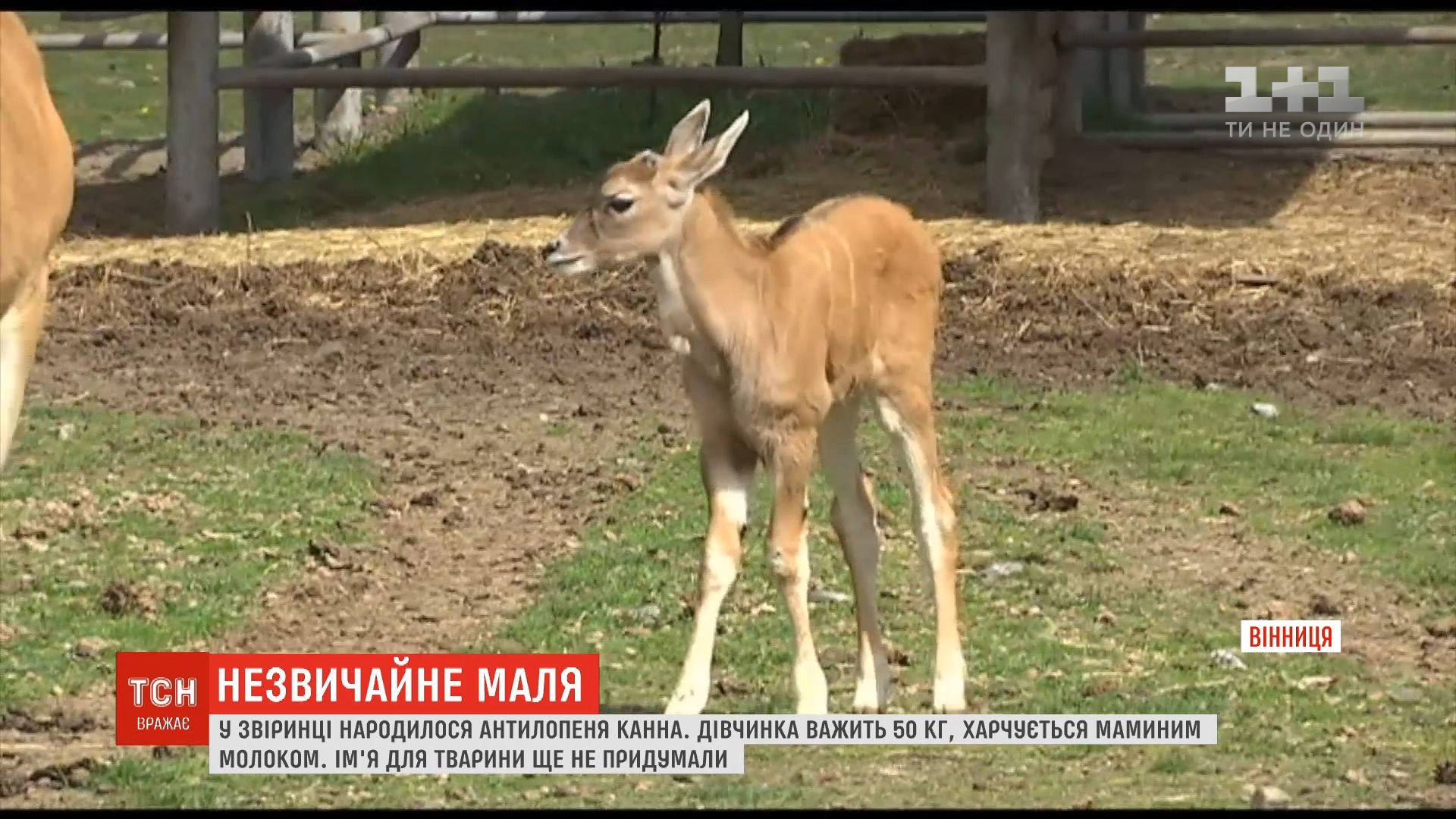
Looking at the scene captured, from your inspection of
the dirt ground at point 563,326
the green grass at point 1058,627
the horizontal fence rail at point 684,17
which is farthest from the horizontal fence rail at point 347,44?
the green grass at point 1058,627

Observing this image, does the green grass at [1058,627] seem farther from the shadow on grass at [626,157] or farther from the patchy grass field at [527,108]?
the patchy grass field at [527,108]

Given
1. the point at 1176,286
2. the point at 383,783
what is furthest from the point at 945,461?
the point at 383,783

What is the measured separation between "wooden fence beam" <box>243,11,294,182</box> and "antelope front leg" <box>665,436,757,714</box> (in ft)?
31.6

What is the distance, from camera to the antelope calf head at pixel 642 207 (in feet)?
22.2

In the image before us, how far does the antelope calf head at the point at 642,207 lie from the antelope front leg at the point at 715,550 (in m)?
0.52

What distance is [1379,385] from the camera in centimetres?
1131

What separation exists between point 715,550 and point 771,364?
48 centimetres

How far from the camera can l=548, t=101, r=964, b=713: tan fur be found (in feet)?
22.1

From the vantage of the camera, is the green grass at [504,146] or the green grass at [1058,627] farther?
the green grass at [504,146]

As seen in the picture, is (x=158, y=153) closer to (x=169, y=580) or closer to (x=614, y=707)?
(x=169, y=580)

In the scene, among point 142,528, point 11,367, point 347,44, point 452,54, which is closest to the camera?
point 11,367

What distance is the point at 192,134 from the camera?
1433 cm
